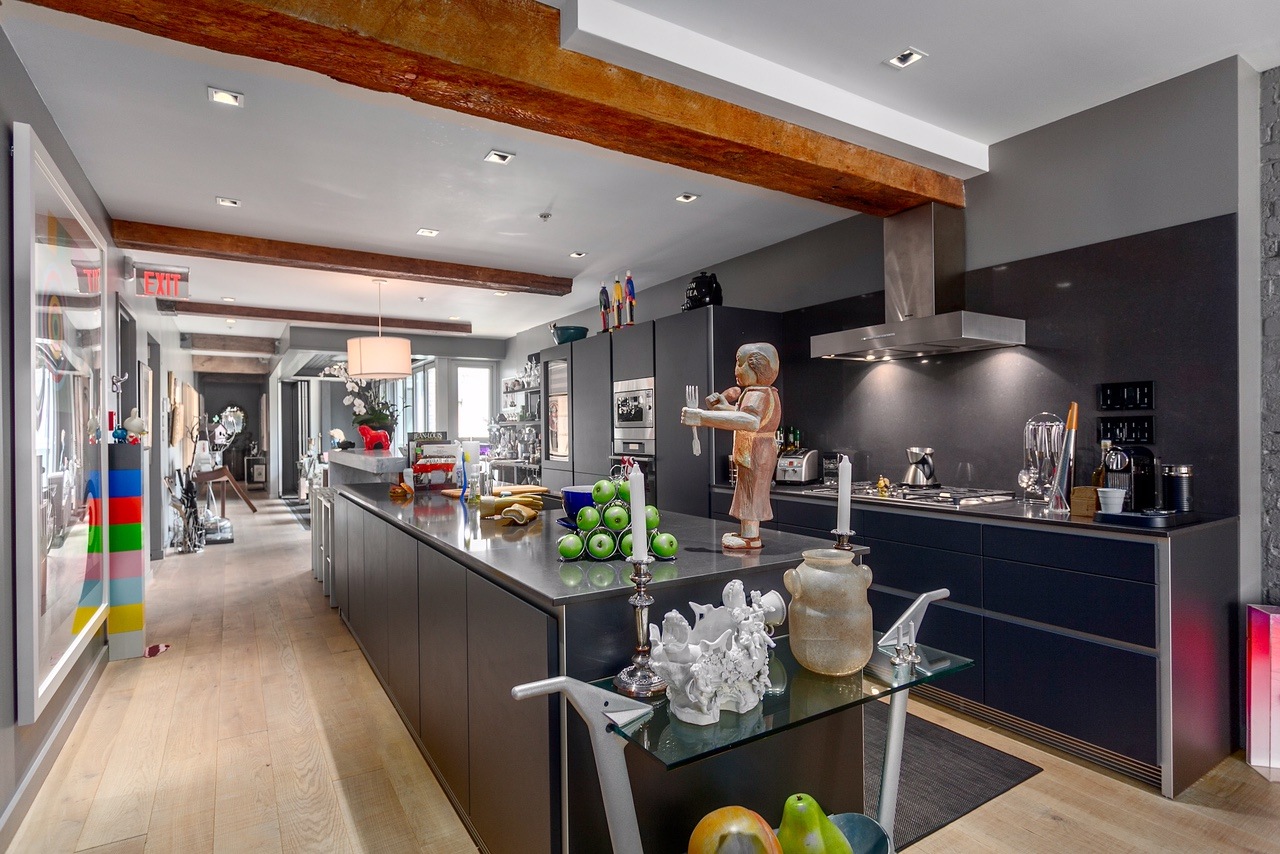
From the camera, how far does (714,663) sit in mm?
1208

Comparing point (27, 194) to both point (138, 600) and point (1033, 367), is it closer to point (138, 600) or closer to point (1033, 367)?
point (138, 600)

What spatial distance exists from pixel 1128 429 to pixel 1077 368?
35 cm

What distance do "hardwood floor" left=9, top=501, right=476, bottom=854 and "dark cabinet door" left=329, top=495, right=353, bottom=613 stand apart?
0.68 ft

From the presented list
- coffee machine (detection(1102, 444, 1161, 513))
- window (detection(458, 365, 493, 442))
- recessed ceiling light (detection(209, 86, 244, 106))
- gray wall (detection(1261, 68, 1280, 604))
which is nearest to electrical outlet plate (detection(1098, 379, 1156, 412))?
coffee machine (detection(1102, 444, 1161, 513))

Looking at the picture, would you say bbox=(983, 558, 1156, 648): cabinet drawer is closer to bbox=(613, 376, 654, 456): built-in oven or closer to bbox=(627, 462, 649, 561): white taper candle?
bbox=(627, 462, 649, 561): white taper candle

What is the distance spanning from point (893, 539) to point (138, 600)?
158 inches

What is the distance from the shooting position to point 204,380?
14.5 meters

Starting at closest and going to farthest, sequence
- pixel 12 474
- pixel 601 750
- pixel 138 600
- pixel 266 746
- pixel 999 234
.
→ pixel 601 750 < pixel 12 474 < pixel 266 746 < pixel 999 234 < pixel 138 600

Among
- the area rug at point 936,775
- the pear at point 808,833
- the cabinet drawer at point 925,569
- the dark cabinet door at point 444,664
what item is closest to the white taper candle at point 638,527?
the pear at point 808,833

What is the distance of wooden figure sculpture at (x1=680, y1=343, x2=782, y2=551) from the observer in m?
1.79

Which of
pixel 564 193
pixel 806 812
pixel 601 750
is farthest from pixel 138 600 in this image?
pixel 806 812

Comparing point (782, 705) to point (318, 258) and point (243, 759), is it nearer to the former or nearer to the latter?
point (243, 759)

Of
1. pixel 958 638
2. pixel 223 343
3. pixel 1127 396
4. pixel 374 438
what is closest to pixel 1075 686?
pixel 958 638

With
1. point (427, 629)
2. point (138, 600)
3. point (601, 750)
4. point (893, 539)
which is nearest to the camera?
point (601, 750)
